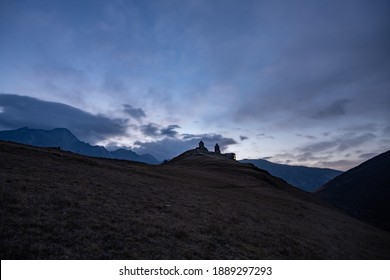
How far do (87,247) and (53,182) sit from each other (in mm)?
11502

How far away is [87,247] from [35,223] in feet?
10.6

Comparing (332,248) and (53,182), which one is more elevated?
(53,182)

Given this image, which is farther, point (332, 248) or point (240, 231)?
point (332, 248)

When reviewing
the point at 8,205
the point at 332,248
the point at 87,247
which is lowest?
the point at 332,248

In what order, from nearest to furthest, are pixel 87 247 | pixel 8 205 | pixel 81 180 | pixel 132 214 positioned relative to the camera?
pixel 87 247 < pixel 8 205 < pixel 132 214 < pixel 81 180

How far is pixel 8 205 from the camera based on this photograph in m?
12.5

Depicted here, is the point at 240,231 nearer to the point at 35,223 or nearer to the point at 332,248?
the point at 332,248
